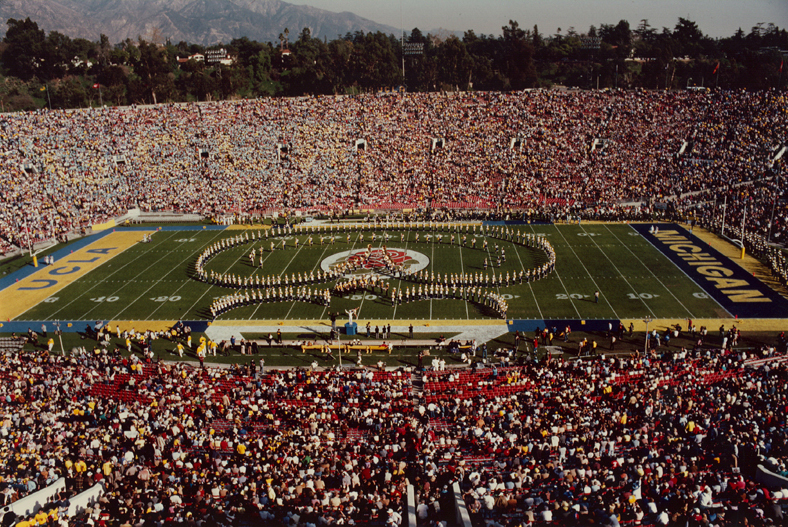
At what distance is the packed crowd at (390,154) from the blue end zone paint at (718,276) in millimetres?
6871

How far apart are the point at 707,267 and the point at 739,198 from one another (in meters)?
14.7

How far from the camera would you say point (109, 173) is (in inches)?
2277

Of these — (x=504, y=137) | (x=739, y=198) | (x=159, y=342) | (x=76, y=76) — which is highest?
(x=76, y=76)

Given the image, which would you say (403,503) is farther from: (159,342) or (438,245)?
(438,245)

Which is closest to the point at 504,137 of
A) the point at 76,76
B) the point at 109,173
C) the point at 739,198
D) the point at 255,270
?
the point at 739,198

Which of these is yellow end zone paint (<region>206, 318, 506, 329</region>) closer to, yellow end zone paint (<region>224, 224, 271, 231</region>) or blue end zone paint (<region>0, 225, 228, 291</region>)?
blue end zone paint (<region>0, 225, 228, 291</region>)

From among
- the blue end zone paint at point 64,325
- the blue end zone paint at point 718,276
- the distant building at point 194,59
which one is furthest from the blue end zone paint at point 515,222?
the distant building at point 194,59

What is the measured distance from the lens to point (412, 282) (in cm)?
3644

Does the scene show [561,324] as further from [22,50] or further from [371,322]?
[22,50]

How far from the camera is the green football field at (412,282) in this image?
107 ft

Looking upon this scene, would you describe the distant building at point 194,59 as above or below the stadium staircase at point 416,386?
above

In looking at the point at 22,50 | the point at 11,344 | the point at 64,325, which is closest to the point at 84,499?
the point at 11,344

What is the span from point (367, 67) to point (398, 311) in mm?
68156

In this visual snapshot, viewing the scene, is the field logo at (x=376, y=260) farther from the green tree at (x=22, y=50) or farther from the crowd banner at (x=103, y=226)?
the green tree at (x=22, y=50)
